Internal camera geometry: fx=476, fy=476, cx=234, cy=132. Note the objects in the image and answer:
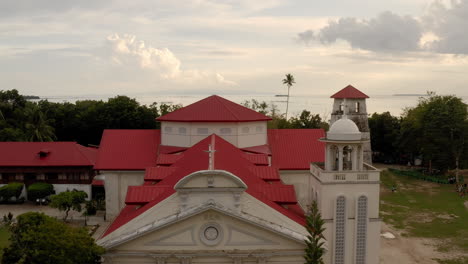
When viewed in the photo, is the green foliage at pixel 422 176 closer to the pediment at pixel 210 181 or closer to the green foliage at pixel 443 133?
the green foliage at pixel 443 133

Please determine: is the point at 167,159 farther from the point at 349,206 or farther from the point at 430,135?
the point at 430,135

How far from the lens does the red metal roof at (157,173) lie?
28.9m

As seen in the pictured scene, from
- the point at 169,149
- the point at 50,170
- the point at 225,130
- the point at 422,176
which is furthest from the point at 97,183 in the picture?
the point at 422,176

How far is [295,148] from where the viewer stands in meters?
39.4

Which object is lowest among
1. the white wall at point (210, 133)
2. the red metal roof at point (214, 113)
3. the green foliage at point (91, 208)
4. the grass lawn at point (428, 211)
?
the grass lawn at point (428, 211)

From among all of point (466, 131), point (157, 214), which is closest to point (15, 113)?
point (157, 214)

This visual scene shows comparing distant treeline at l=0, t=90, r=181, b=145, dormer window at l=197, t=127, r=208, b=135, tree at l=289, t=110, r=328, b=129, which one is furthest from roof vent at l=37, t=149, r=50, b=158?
tree at l=289, t=110, r=328, b=129

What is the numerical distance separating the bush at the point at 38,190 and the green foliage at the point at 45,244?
2381 centimetres

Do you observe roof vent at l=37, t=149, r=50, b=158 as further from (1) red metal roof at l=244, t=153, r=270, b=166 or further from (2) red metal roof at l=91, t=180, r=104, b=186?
(1) red metal roof at l=244, t=153, r=270, b=166

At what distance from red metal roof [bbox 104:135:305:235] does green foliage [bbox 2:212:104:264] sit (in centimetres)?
387

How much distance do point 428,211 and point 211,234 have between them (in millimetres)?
29138

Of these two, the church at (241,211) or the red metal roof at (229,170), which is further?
the red metal roof at (229,170)

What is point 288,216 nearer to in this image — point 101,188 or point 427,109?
point 101,188

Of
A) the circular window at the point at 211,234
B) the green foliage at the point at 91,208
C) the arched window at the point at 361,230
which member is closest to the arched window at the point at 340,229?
the arched window at the point at 361,230
